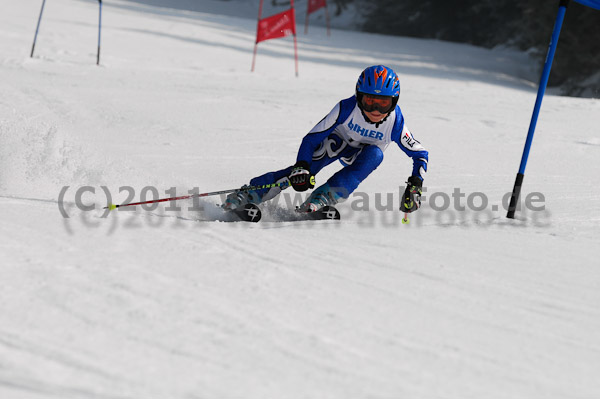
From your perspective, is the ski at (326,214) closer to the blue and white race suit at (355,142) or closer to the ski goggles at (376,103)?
the blue and white race suit at (355,142)

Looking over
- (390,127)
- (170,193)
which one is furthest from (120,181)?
(390,127)

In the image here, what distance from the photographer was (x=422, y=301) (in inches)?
125

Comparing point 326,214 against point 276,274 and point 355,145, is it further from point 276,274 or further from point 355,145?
point 276,274

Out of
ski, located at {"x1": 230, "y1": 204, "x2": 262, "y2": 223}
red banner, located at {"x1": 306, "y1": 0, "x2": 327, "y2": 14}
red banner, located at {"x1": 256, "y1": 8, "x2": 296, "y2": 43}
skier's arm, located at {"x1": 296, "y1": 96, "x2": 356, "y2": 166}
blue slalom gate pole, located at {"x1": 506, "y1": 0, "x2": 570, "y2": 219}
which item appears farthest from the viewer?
red banner, located at {"x1": 306, "y1": 0, "x2": 327, "y2": 14}

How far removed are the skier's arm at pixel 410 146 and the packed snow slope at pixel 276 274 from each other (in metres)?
0.38

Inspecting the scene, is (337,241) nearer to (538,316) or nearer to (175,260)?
(175,260)

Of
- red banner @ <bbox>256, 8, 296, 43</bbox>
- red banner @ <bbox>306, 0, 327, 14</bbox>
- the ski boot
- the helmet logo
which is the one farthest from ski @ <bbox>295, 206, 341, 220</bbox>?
red banner @ <bbox>306, 0, 327, 14</bbox>

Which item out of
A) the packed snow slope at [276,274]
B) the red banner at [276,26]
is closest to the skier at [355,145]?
the packed snow slope at [276,274]

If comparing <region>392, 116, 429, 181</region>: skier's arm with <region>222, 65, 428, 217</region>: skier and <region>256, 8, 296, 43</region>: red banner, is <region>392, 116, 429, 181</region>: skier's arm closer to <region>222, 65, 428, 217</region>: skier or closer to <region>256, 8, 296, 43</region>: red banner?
<region>222, 65, 428, 217</region>: skier

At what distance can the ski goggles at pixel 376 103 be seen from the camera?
15.7 feet

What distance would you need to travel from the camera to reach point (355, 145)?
522 cm

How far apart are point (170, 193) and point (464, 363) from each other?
11.9ft

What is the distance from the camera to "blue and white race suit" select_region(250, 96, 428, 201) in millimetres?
4988

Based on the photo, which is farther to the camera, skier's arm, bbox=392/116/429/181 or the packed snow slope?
skier's arm, bbox=392/116/429/181
